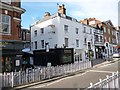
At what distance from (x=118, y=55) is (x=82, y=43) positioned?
36.9 feet

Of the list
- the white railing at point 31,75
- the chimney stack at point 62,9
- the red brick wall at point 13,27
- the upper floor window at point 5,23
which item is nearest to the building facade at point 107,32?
the chimney stack at point 62,9

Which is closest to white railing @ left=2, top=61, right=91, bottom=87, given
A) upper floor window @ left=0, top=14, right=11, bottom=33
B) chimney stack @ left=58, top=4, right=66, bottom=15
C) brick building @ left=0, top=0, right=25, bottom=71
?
brick building @ left=0, top=0, right=25, bottom=71

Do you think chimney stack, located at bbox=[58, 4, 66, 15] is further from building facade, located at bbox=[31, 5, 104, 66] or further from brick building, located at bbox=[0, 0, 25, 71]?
brick building, located at bbox=[0, 0, 25, 71]

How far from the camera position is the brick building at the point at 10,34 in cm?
1554

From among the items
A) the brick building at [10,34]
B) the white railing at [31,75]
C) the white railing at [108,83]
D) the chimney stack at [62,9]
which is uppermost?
the chimney stack at [62,9]

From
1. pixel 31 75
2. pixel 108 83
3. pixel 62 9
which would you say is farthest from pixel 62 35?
pixel 108 83

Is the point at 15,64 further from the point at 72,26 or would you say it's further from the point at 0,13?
the point at 72,26

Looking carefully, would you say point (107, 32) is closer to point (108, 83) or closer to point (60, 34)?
point (60, 34)

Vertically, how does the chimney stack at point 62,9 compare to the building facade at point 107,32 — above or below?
above

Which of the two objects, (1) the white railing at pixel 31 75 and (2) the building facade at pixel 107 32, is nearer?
(1) the white railing at pixel 31 75

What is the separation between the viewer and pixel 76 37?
3338cm

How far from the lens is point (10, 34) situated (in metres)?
16.3

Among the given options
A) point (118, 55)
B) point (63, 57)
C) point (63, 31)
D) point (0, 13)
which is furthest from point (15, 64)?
point (118, 55)

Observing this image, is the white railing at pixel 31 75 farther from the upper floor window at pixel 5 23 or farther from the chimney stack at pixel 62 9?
the chimney stack at pixel 62 9
